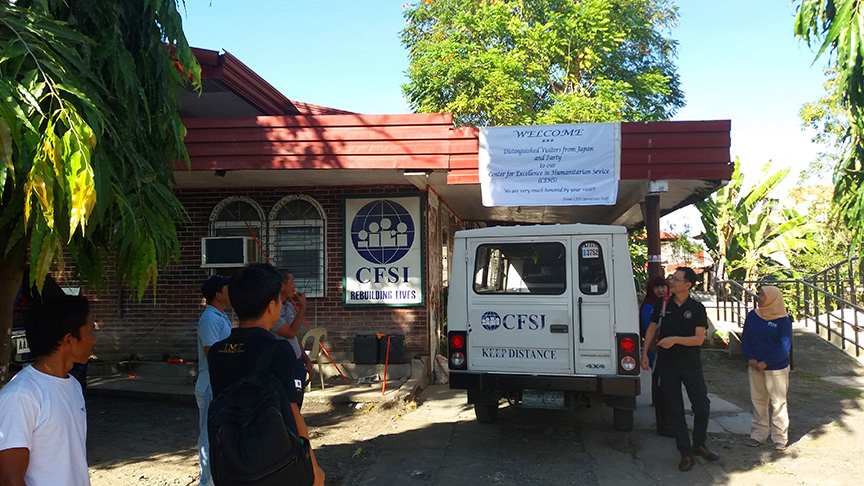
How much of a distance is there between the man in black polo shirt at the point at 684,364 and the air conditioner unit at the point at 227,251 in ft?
20.5

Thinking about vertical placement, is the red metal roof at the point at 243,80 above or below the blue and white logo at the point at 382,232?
above

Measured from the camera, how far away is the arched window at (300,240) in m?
10.2

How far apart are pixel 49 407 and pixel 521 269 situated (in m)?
5.13

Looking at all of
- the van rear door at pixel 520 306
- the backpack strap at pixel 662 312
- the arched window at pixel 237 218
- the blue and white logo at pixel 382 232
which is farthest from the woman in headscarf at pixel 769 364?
the arched window at pixel 237 218

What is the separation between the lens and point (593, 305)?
6.48 metres

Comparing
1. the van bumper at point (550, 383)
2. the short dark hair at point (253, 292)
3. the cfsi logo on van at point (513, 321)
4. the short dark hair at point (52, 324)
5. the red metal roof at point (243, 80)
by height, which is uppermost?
the red metal roof at point (243, 80)

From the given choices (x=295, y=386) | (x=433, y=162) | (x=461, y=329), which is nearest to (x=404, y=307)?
(x=433, y=162)

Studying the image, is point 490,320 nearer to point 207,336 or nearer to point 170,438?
point 207,336

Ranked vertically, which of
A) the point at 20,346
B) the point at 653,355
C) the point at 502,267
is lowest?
the point at 653,355

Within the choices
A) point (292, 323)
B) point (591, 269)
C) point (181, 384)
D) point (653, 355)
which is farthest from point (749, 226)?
point (292, 323)

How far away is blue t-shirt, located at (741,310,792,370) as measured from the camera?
633 centimetres

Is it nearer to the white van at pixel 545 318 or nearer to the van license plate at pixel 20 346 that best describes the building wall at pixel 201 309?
the white van at pixel 545 318

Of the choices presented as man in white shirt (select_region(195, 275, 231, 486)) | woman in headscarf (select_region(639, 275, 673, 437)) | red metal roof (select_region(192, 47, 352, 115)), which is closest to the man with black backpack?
man in white shirt (select_region(195, 275, 231, 486))

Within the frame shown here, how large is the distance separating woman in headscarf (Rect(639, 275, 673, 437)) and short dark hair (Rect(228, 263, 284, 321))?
15.3ft
